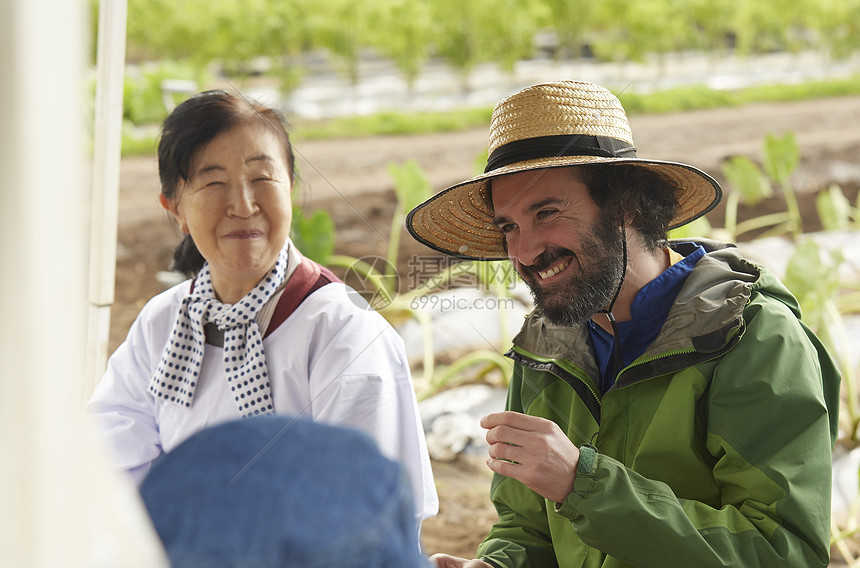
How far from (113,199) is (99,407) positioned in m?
0.47

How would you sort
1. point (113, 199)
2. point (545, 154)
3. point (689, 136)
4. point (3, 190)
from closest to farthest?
point (3, 190)
point (545, 154)
point (113, 199)
point (689, 136)

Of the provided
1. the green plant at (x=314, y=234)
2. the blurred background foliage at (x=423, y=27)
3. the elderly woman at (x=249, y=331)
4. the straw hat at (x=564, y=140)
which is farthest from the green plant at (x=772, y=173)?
the blurred background foliage at (x=423, y=27)

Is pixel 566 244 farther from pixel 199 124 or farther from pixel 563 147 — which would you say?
pixel 199 124

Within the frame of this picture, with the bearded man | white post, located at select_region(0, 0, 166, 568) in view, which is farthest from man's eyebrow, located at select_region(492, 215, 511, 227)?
white post, located at select_region(0, 0, 166, 568)

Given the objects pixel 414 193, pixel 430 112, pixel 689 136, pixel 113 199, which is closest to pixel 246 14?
pixel 430 112

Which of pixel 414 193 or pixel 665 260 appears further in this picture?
pixel 414 193

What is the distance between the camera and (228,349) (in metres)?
1.40

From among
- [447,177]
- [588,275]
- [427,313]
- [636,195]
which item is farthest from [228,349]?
[447,177]

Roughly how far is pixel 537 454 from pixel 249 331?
0.59 meters

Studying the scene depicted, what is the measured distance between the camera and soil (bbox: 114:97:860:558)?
2658mm

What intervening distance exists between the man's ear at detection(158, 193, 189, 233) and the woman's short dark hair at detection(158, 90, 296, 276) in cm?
2

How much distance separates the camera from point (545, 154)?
1.32 metres

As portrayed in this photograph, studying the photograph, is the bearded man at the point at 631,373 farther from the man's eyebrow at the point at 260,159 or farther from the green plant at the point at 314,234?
the green plant at the point at 314,234

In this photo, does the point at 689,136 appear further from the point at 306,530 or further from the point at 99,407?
the point at 306,530
